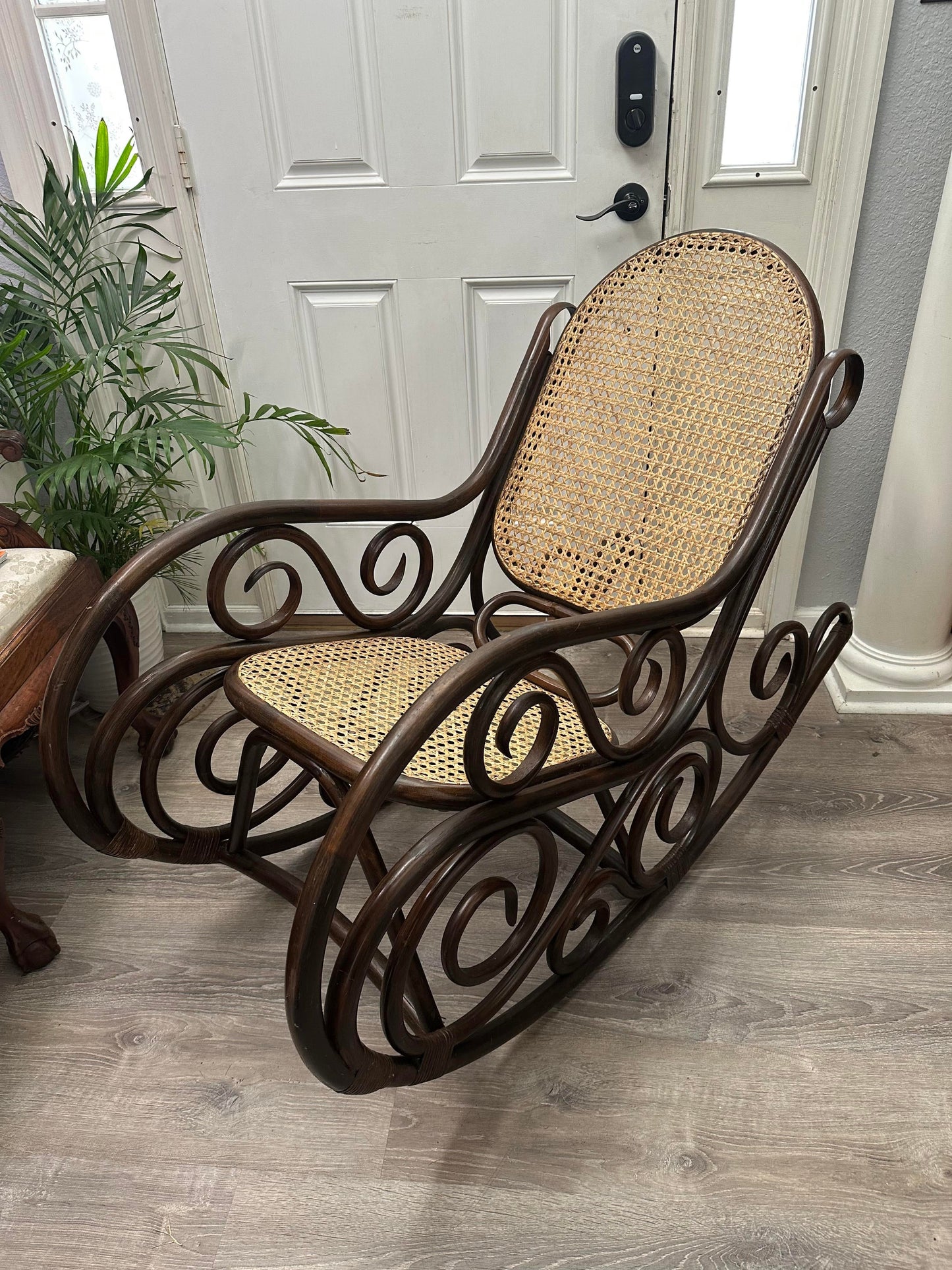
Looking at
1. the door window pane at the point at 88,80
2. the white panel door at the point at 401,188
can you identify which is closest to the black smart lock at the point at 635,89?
the white panel door at the point at 401,188

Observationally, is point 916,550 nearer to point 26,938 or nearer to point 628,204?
point 628,204

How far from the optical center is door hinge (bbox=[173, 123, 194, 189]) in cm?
166

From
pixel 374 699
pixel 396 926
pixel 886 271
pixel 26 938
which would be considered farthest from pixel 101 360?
pixel 886 271

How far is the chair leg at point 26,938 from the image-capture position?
1.29 m

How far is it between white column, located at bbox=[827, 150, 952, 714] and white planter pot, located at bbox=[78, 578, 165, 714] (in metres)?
1.45

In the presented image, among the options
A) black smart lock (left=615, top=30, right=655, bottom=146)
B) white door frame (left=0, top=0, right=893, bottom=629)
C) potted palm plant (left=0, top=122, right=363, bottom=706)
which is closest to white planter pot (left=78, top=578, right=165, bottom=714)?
potted palm plant (left=0, top=122, right=363, bottom=706)

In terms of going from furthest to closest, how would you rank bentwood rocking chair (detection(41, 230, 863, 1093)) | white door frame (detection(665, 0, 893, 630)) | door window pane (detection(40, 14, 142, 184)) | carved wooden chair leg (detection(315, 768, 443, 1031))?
door window pane (detection(40, 14, 142, 184)), white door frame (detection(665, 0, 893, 630)), carved wooden chair leg (detection(315, 768, 443, 1031)), bentwood rocking chair (detection(41, 230, 863, 1093))

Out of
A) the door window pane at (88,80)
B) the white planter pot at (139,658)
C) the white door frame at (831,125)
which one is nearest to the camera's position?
the white door frame at (831,125)

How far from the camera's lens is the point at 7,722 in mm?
1292

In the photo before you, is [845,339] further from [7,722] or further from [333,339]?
[7,722]

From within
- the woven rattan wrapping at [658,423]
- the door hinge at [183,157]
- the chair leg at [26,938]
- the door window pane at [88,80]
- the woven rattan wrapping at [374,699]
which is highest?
the door window pane at [88,80]

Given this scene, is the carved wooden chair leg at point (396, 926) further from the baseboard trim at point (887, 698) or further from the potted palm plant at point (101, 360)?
the baseboard trim at point (887, 698)

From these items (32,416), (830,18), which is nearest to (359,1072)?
(32,416)

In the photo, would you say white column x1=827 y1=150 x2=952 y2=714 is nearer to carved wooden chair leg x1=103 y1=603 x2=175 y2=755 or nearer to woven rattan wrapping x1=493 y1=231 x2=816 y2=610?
woven rattan wrapping x1=493 y1=231 x2=816 y2=610
